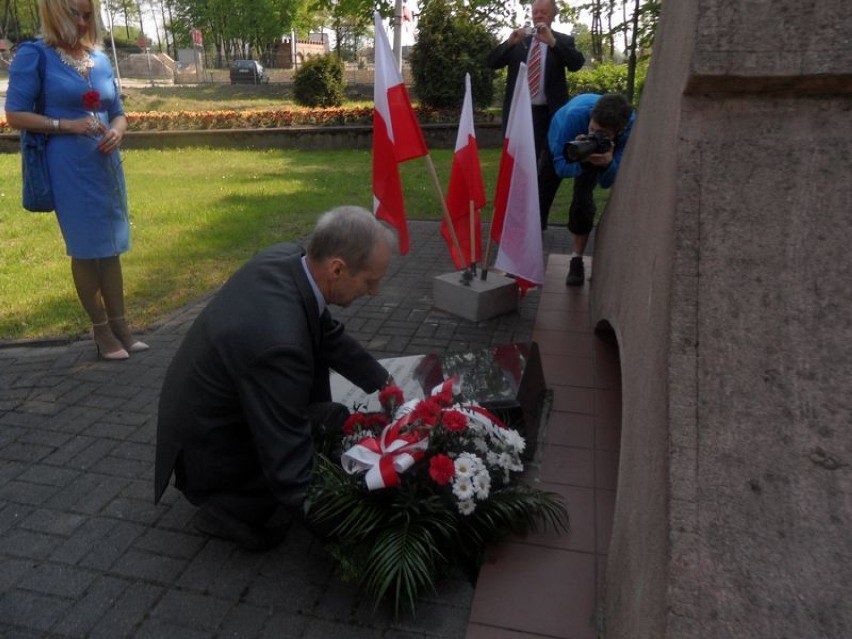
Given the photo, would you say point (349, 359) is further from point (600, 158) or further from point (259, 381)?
point (600, 158)

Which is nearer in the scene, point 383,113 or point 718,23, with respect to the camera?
point 718,23

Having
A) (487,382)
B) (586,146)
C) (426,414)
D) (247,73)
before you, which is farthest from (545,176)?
(247,73)

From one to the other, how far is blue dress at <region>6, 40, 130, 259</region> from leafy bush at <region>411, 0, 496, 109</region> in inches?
489

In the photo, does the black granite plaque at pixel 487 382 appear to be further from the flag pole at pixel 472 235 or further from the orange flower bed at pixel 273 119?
the orange flower bed at pixel 273 119

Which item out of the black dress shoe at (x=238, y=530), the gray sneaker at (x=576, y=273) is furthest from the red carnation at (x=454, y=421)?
the gray sneaker at (x=576, y=273)

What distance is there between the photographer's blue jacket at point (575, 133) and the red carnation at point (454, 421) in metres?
2.85

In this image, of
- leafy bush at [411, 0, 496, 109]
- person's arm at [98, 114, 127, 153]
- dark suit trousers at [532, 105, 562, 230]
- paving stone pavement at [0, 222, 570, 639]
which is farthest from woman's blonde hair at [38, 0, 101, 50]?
→ leafy bush at [411, 0, 496, 109]

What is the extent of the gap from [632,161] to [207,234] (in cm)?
510

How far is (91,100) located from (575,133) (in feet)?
9.91

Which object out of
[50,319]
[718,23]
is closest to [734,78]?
[718,23]

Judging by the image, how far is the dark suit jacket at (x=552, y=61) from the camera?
6164mm

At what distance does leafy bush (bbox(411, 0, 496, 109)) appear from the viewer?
1523 centimetres

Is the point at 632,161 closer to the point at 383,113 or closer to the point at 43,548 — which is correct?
the point at 383,113

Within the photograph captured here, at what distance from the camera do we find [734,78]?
1.84 m
